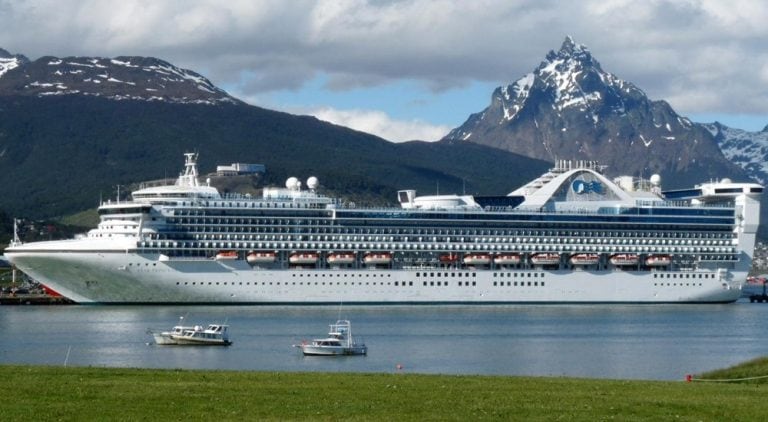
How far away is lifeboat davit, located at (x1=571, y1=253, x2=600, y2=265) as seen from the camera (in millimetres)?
113438

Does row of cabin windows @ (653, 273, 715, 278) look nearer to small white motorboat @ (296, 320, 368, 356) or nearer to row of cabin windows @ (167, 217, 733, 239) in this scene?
row of cabin windows @ (167, 217, 733, 239)

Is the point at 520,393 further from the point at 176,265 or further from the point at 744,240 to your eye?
the point at 744,240

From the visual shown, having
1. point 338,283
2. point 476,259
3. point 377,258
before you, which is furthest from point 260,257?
point 476,259

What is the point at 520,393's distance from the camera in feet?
116

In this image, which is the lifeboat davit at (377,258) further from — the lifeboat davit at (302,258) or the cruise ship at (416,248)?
the lifeboat davit at (302,258)

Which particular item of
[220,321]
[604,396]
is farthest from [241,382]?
[220,321]

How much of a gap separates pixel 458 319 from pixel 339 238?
18719 mm

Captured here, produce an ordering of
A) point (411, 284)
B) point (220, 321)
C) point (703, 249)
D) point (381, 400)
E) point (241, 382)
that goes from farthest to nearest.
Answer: point (703, 249), point (411, 284), point (220, 321), point (241, 382), point (381, 400)

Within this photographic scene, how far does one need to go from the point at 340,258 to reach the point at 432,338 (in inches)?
1288

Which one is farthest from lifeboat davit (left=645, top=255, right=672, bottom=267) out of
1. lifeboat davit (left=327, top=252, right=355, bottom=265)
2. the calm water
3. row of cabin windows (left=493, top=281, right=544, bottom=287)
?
lifeboat davit (left=327, top=252, right=355, bottom=265)

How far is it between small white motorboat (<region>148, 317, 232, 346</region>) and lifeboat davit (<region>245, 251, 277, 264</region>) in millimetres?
32650

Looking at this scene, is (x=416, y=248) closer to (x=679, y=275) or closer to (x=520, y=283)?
(x=520, y=283)

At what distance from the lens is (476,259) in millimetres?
111125

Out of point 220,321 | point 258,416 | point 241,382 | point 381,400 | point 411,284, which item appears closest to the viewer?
point 258,416
